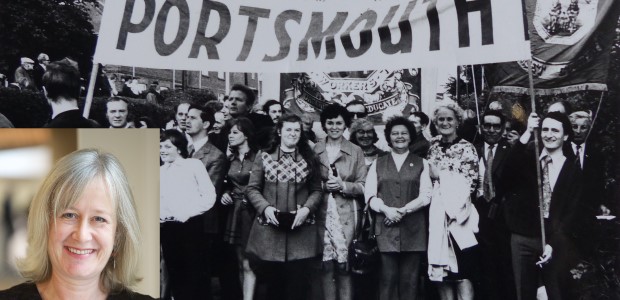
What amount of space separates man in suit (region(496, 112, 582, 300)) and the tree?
219cm

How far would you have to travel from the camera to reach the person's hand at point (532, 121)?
310cm

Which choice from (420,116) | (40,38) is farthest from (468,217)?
(40,38)

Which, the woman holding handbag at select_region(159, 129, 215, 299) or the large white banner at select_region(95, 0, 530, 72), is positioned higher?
the large white banner at select_region(95, 0, 530, 72)

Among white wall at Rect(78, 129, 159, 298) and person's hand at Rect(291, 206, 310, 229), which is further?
person's hand at Rect(291, 206, 310, 229)

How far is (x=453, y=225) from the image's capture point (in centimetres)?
310

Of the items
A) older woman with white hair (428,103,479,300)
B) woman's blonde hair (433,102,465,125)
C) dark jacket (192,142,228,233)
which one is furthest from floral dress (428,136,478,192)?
dark jacket (192,142,228,233)

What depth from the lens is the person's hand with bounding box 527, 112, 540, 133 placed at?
3095 millimetres

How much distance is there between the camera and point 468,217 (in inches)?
122

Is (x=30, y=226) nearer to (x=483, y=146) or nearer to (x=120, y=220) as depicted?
(x=120, y=220)

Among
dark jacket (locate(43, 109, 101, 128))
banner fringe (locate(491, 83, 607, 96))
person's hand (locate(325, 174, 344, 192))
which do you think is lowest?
person's hand (locate(325, 174, 344, 192))

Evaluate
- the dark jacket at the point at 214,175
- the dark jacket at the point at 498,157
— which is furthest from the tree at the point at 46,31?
the dark jacket at the point at 498,157

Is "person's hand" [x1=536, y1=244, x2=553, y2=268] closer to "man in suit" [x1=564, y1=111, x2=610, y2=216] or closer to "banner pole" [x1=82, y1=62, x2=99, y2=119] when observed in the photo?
"man in suit" [x1=564, y1=111, x2=610, y2=216]

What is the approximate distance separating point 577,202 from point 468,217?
21.6 inches

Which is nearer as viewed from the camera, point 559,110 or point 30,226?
point 30,226
